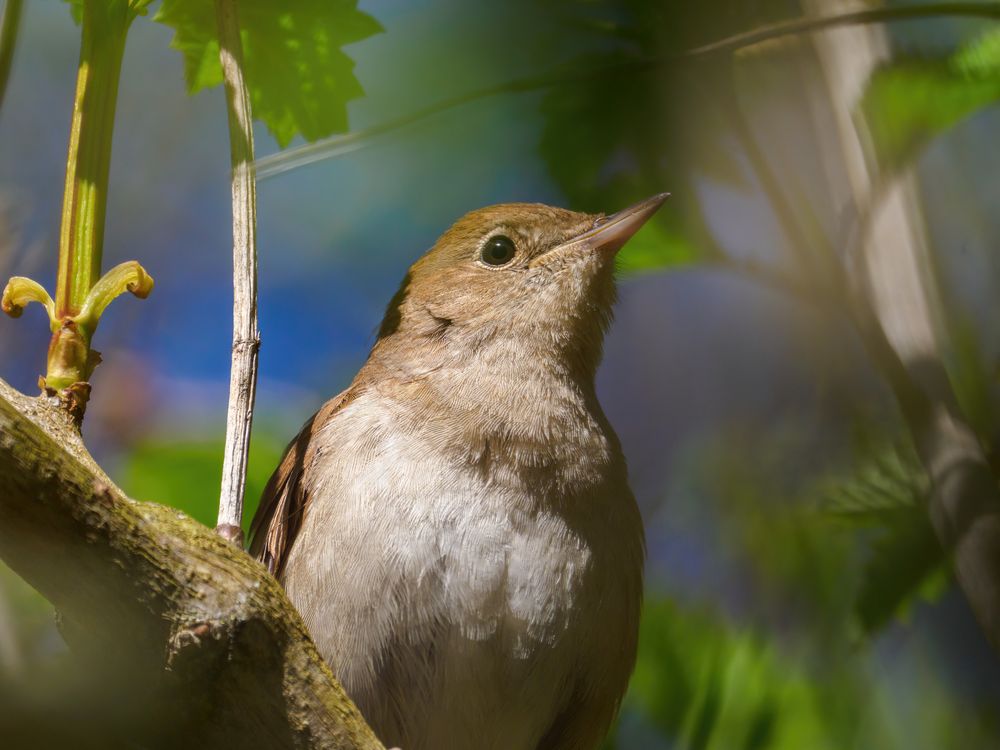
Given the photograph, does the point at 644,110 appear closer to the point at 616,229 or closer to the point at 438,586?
the point at 616,229

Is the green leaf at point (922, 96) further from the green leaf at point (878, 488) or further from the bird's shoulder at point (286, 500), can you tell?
the bird's shoulder at point (286, 500)

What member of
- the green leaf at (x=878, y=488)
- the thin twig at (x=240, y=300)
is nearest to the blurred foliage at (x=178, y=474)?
the thin twig at (x=240, y=300)

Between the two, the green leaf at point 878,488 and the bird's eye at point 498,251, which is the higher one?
the bird's eye at point 498,251

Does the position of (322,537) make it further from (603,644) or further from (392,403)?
(603,644)

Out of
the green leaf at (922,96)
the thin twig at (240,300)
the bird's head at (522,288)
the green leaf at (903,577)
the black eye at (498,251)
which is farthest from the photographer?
the black eye at (498,251)

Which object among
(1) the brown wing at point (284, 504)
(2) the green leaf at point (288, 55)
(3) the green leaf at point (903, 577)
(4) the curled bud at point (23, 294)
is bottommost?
(3) the green leaf at point (903, 577)

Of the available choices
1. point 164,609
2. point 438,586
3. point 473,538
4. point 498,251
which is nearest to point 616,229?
point 498,251
